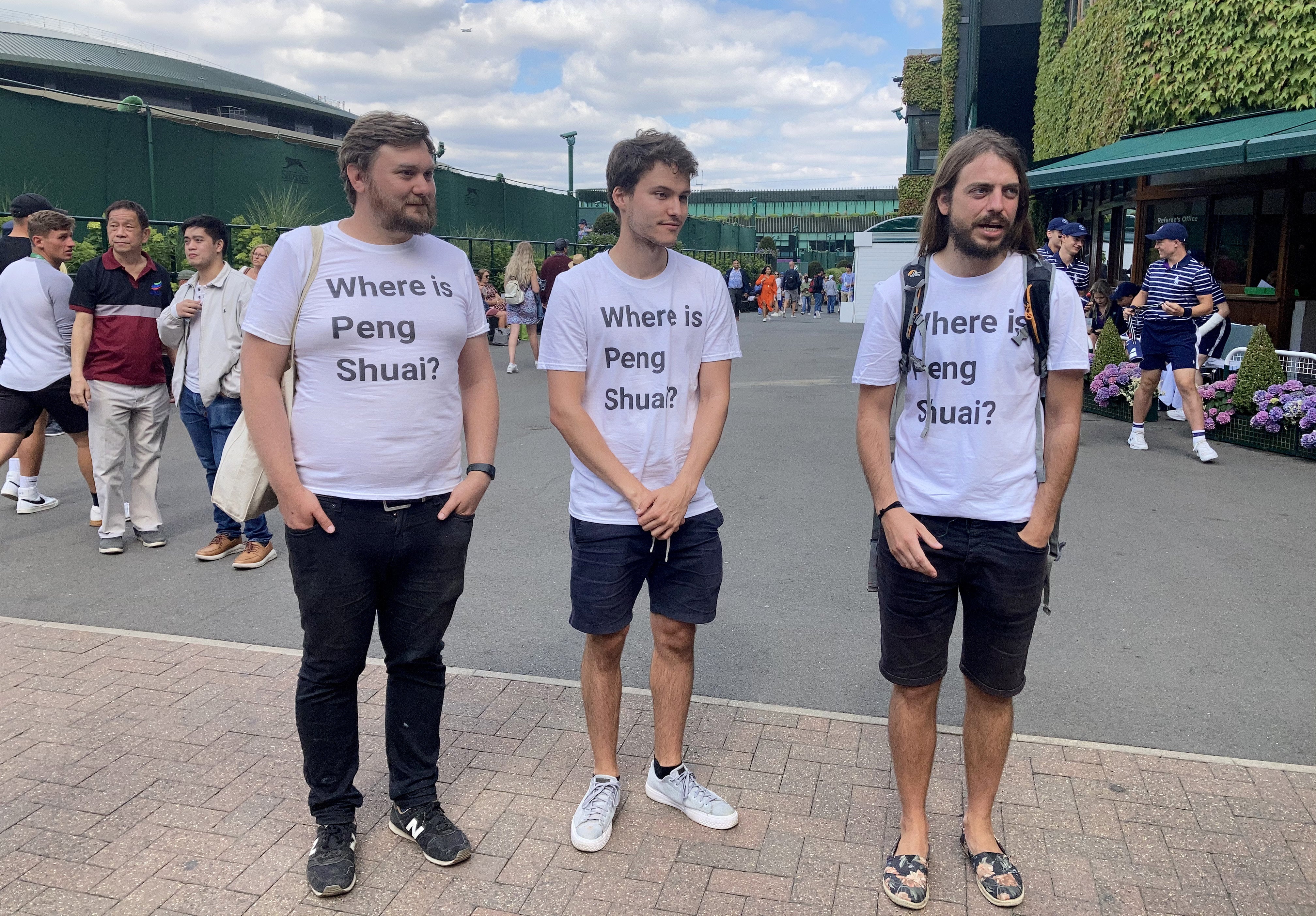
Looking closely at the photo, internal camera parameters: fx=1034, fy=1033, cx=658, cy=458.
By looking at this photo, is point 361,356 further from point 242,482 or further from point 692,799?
point 692,799

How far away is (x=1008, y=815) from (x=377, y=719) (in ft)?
7.50

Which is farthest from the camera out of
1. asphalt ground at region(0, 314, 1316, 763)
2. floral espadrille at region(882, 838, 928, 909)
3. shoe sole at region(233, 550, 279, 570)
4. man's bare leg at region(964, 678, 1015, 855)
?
shoe sole at region(233, 550, 279, 570)

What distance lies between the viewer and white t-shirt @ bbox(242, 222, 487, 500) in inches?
111

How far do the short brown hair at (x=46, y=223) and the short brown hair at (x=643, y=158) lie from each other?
495 cm

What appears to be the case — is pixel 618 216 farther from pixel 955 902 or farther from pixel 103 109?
pixel 103 109

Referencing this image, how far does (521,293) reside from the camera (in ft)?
53.0

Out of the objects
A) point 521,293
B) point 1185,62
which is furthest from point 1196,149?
point 521,293

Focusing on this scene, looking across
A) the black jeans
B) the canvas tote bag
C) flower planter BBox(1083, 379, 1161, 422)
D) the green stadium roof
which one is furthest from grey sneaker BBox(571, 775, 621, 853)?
the green stadium roof

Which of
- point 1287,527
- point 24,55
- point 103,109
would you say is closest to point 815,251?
point 24,55

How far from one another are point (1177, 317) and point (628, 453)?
23.7 feet

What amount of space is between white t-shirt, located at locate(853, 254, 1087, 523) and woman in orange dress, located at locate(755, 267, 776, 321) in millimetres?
30078

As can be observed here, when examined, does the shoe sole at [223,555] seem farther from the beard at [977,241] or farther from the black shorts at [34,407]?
the beard at [977,241]

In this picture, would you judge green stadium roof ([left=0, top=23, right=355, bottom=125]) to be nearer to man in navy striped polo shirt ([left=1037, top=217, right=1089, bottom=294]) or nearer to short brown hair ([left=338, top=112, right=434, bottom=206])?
man in navy striped polo shirt ([left=1037, top=217, right=1089, bottom=294])

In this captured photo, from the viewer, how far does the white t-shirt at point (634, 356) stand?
305cm
